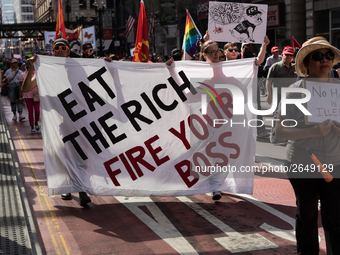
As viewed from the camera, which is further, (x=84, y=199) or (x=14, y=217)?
(x=84, y=199)

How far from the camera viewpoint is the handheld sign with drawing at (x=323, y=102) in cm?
347

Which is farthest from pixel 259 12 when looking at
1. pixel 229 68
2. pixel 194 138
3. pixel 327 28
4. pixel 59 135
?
pixel 327 28

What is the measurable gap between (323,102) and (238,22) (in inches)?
150

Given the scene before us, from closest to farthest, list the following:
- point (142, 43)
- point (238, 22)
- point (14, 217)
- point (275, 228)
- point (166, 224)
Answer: point (275, 228) < point (166, 224) < point (14, 217) < point (238, 22) < point (142, 43)

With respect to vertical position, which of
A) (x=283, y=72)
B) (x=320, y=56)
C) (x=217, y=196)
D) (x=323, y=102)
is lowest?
(x=217, y=196)

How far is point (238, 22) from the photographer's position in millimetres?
7055

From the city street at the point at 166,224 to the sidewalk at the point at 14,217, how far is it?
4cm

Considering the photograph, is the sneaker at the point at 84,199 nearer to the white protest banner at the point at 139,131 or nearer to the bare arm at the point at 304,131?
the white protest banner at the point at 139,131

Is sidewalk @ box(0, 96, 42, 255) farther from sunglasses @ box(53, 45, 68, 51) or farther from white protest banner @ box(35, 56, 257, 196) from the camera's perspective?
sunglasses @ box(53, 45, 68, 51)

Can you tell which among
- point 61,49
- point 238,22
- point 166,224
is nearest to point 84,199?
point 166,224

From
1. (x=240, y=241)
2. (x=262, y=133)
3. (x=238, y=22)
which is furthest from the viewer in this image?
(x=262, y=133)

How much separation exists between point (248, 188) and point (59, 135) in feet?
7.91

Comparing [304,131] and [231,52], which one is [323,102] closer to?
[304,131]

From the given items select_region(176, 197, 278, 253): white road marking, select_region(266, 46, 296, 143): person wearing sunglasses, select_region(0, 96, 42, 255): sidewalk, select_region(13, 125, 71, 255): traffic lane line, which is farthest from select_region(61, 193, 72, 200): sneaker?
select_region(266, 46, 296, 143): person wearing sunglasses
